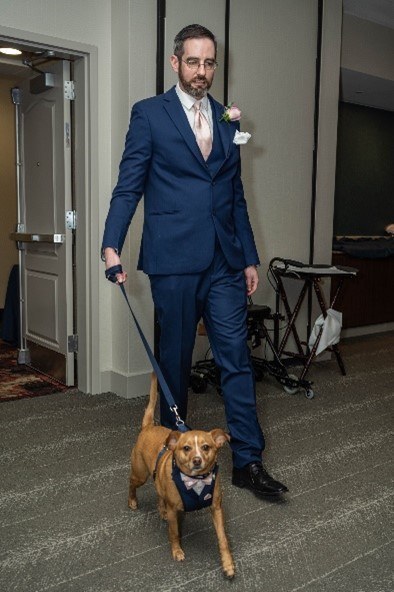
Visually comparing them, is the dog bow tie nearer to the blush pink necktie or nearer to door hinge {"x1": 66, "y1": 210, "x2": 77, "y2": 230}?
the blush pink necktie

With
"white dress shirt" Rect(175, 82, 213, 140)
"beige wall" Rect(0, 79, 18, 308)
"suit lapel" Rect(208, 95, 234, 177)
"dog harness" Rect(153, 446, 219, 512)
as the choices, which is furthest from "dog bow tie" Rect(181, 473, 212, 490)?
"beige wall" Rect(0, 79, 18, 308)

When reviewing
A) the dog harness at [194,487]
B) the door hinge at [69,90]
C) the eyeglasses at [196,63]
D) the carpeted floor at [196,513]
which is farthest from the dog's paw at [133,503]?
the door hinge at [69,90]

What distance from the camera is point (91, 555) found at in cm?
183

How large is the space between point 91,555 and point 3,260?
4.98 meters

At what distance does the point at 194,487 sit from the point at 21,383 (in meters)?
2.45

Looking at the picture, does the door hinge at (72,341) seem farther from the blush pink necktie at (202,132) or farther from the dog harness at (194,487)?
the dog harness at (194,487)

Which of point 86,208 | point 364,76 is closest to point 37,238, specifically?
point 86,208

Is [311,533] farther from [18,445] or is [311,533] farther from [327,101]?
[327,101]

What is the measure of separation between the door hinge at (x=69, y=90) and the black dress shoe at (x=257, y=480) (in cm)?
237

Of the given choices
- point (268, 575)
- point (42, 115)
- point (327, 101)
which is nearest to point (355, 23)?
point (327, 101)

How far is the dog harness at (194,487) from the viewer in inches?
66.1

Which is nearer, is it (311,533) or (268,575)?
(268,575)

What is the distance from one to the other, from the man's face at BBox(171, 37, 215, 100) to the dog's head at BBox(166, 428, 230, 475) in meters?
1.18

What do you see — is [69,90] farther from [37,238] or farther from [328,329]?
[328,329]
